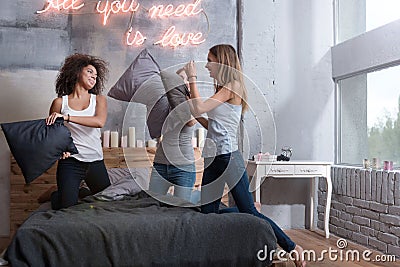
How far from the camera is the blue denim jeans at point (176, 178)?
3.42 m

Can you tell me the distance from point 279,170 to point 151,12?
1969 millimetres

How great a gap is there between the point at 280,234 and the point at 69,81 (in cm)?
178

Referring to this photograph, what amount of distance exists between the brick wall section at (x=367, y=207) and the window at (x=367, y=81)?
22 centimetres

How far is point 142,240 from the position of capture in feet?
9.38

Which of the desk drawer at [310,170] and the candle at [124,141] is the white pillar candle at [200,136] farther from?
the desk drawer at [310,170]

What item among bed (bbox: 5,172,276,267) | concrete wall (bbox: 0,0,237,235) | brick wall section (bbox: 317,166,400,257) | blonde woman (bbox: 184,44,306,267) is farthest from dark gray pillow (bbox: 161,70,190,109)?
brick wall section (bbox: 317,166,400,257)

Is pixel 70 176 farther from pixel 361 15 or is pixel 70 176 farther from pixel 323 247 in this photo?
pixel 361 15

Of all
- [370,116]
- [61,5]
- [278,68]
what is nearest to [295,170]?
[370,116]

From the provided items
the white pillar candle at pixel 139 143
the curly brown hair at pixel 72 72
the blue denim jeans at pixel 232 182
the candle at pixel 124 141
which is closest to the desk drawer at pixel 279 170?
the white pillar candle at pixel 139 143

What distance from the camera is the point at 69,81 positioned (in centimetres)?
365

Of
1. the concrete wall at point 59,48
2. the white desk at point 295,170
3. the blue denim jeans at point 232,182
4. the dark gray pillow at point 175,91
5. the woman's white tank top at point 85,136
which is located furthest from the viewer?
the concrete wall at point 59,48

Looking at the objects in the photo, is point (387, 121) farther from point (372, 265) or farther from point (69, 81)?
point (69, 81)

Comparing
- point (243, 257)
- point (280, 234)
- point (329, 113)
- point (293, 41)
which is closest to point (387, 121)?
point (329, 113)

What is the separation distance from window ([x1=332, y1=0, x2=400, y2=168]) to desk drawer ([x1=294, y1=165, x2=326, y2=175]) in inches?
14.7
